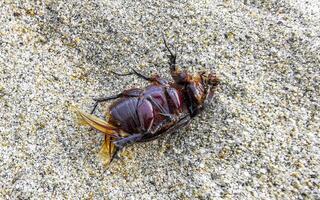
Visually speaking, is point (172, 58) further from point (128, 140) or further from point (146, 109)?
point (128, 140)

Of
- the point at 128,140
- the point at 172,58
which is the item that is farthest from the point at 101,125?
the point at 172,58

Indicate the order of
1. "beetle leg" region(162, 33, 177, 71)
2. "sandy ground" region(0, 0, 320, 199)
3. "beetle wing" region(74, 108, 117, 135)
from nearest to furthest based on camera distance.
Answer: "beetle wing" region(74, 108, 117, 135) < "sandy ground" region(0, 0, 320, 199) < "beetle leg" region(162, 33, 177, 71)

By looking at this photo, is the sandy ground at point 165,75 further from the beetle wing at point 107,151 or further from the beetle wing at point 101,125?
the beetle wing at point 101,125

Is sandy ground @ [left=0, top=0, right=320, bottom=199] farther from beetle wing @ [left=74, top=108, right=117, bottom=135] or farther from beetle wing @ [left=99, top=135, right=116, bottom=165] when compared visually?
beetle wing @ [left=74, top=108, right=117, bottom=135]

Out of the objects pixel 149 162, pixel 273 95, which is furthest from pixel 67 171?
pixel 273 95

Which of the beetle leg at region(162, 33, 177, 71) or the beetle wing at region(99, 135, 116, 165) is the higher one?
the beetle leg at region(162, 33, 177, 71)

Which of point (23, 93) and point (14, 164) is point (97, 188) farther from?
point (23, 93)

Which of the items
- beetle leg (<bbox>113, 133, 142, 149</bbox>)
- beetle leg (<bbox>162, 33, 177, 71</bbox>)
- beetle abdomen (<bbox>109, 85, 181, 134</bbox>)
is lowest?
beetle leg (<bbox>113, 133, 142, 149</bbox>)

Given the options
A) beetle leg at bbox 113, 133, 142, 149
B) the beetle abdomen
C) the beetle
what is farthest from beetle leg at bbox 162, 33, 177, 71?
beetle leg at bbox 113, 133, 142, 149
